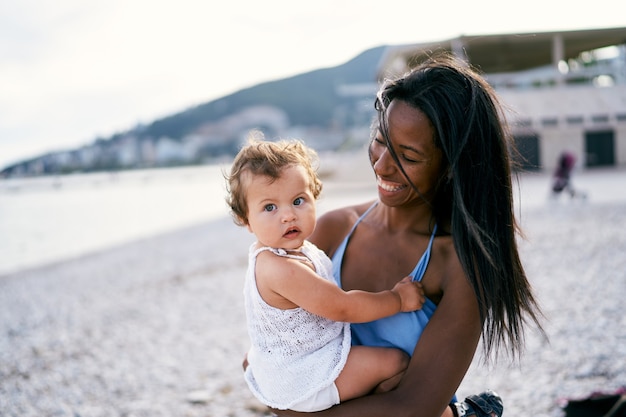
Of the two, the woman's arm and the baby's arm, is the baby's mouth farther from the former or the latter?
the woman's arm

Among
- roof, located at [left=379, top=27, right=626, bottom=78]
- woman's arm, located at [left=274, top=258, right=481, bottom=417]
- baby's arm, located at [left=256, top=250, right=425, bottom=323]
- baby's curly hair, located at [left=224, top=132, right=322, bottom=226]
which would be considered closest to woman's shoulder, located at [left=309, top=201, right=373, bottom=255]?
baby's curly hair, located at [left=224, top=132, right=322, bottom=226]

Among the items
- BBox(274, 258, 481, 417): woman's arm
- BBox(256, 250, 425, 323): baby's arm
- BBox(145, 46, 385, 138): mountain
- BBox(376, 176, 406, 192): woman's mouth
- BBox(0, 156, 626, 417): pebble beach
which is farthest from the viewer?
BBox(145, 46, 385, 138): mountain

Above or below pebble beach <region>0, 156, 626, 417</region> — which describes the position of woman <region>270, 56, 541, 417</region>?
above

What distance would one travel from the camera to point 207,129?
122688 mm

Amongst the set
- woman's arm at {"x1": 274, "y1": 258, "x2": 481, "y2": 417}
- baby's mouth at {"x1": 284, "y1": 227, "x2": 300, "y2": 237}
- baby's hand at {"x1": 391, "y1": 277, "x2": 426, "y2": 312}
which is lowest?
woman's arm at {"x1": 274, "y1": 258, "x2": 481, "y2": 417}

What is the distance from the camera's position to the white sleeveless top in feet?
5.63

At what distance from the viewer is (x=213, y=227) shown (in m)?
21.5

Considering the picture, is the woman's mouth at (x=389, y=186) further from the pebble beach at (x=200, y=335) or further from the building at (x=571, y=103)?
the building at (x=571, y=103)

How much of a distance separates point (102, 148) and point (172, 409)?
123 meters

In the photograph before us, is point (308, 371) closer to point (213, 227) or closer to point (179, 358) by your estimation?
point (179, 358)

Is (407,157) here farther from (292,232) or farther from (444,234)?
(292,232)

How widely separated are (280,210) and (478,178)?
608 mm

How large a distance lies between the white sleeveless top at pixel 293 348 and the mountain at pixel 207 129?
331ft

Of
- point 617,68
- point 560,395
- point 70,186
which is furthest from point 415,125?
point 70,186
